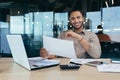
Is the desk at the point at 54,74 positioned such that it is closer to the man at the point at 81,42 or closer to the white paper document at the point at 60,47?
the white paper document at the point at 60,47

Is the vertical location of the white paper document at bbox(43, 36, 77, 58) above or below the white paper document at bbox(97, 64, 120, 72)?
above

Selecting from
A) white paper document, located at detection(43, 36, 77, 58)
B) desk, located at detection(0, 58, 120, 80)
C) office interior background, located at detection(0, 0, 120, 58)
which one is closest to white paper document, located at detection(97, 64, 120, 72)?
desk, located at detection(0, 58, 120, 80)

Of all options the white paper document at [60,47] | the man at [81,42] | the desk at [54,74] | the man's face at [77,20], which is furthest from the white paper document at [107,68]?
the man's face at [77,20]

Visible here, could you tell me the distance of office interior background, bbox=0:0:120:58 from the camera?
12.5ft

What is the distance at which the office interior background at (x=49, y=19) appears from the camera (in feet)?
12.5

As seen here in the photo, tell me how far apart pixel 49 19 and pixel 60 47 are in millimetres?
2177

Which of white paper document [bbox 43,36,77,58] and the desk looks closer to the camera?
the desk

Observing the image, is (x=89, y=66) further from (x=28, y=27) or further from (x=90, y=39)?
(x=28, y=27)

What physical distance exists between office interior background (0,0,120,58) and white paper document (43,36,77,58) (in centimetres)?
193

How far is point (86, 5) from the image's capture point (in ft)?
13.2

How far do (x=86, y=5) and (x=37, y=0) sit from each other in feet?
2.92

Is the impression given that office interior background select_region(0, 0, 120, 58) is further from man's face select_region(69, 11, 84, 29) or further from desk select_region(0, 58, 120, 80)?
desk select_region(0, 58, 120, 80)

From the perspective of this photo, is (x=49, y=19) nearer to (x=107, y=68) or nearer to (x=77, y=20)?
(x=77, y=20)

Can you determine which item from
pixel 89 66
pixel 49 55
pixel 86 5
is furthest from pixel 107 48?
pixel 89 66
